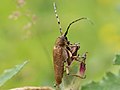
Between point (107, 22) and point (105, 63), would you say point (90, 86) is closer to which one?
point (105, 63)

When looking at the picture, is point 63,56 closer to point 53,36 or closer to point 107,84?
point 107,84

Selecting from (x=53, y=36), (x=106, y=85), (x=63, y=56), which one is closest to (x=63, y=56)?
(x=63, y=56)

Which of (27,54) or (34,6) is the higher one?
(34,6)

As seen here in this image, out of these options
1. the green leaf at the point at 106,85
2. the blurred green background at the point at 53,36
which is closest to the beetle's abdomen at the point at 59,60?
the green leaf at the point at 106,85

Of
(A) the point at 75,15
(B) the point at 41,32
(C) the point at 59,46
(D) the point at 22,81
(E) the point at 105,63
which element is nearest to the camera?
(C) the point at 59,46

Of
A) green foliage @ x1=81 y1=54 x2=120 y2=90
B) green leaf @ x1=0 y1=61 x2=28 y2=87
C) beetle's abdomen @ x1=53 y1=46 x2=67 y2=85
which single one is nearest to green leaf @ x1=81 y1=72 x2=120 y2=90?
green foliage @ x1=81 y1=54 x2=120 y2=90

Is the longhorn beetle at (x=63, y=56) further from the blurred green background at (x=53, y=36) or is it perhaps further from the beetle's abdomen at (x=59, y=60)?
the blurred green background at (x=53, y=36)

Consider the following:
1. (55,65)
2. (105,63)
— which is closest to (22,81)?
(105,63)

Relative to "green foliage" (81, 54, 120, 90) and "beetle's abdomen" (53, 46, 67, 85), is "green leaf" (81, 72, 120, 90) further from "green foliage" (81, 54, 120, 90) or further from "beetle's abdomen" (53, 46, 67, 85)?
"beetle's abdomen" (53, 46, 67, 85)
